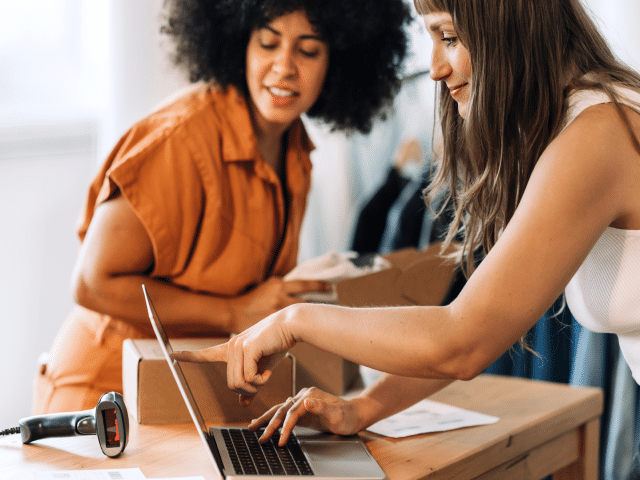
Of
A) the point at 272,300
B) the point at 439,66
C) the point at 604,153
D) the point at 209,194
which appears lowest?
the point at 272,300

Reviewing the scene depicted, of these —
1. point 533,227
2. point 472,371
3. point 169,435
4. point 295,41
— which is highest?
point 295,41

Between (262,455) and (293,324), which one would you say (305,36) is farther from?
(262,455)

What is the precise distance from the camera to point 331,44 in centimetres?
161

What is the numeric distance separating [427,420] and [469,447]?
138 millimetres

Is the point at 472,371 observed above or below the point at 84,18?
below

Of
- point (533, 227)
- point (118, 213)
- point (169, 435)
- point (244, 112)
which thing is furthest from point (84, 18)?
point (533, 227)

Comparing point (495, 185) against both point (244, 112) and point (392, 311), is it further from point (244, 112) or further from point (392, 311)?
point (244, 112)

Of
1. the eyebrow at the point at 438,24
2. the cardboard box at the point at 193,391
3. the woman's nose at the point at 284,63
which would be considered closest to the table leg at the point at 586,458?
the cardboard box at the point at 193,391

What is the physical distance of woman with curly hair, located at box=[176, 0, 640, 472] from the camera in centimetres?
81

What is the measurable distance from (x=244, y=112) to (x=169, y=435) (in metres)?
0.75

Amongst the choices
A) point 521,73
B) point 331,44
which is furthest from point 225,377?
point 331,44

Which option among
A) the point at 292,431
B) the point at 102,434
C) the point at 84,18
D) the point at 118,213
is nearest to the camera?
the point at 102,434

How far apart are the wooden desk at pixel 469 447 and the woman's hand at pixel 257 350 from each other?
0.12 m

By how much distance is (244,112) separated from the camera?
4.95 ft
